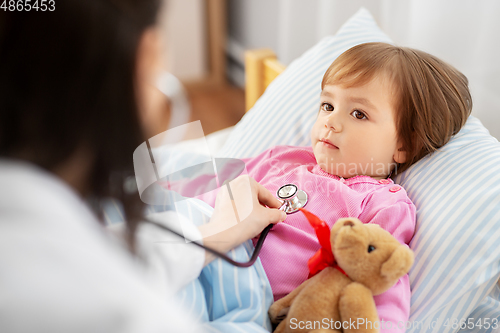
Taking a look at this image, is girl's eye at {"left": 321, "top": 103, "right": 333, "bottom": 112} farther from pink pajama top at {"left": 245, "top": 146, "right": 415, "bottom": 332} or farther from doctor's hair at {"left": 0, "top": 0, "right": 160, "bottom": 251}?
doctor's hair at {"left": 0, "top": 0, "right": 160, "bottom": 251}

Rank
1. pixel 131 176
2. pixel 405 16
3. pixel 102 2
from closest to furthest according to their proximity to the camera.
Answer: pixel 102 2
pixel 131 176
pixel 405 16

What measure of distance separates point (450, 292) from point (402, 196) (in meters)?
0.19

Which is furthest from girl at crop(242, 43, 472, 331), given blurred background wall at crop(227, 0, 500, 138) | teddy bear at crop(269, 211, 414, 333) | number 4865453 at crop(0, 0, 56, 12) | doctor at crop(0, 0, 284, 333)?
number 4865453 at crop(0, 0, 56, 12)

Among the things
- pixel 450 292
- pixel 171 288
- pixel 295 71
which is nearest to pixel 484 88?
pixel 295 71

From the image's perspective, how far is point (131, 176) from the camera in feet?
1.79

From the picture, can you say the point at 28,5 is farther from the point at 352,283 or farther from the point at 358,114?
the point at 358,114

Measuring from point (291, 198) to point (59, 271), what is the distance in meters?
0.54

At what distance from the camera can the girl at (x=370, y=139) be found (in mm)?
813

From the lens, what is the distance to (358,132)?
0.89 meters

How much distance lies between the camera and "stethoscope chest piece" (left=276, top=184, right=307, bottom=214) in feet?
2.86

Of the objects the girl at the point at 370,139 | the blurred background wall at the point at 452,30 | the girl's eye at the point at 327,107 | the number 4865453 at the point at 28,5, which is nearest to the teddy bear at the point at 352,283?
the girl at the point at 370,139

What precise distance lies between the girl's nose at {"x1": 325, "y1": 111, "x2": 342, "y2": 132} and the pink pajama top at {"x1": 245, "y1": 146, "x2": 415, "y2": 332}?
0.11 meters

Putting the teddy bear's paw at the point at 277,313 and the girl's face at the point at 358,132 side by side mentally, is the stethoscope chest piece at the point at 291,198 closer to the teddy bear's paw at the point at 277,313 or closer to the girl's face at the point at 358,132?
the girl's face at the point at 358,132

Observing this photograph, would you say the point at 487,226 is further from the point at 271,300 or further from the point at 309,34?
the point at 309,34
